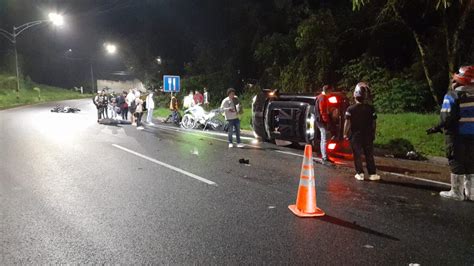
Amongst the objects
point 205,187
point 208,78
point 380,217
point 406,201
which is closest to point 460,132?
point 406,201

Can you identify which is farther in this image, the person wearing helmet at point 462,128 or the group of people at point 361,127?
the group of people at point 361,127

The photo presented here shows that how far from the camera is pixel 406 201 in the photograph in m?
6.80

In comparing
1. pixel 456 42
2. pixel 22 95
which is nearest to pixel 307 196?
pixel 456 42

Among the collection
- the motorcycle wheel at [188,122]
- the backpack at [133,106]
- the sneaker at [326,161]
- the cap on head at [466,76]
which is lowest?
the sneaker at [326,161]

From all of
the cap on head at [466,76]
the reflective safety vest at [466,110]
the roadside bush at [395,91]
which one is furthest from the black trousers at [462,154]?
the roadside bush at [395,91]

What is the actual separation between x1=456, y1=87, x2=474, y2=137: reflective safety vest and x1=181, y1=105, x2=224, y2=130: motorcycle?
1327cm

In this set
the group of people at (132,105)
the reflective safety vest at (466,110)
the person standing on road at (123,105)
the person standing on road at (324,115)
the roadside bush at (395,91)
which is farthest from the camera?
the person standing on road at (123,105)

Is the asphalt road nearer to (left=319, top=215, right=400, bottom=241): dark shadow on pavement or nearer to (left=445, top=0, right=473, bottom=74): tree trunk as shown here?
(left=319, top=215, right=400, bottom=241): dark shadow on pavement

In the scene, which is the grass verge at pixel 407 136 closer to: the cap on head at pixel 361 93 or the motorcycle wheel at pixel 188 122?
the cap on head at pixel 361 93

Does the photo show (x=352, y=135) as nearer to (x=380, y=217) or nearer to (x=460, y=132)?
(x=460, y=132)

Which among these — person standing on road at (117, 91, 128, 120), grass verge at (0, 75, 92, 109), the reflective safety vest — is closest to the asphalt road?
the reflective safety vest

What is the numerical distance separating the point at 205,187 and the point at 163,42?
1580 inches

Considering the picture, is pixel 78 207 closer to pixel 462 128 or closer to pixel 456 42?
pixel 462 128

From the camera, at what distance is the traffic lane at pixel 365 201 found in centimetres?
538
